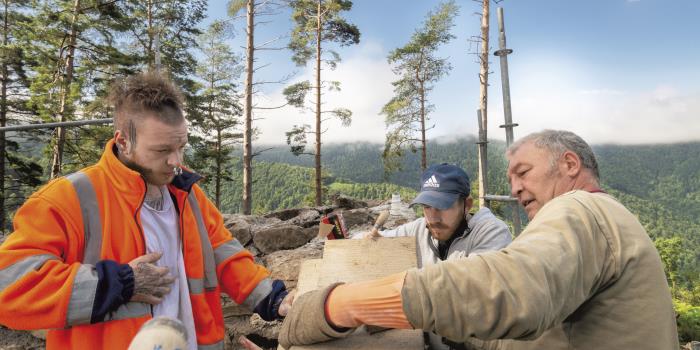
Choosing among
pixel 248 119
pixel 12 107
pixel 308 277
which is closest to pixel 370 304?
pixel 308 277

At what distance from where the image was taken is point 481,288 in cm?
99

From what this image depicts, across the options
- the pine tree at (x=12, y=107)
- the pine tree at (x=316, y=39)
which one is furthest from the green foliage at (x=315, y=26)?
the pine tree at (x=12, y=107)

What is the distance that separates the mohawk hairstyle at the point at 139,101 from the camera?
1.93 meters

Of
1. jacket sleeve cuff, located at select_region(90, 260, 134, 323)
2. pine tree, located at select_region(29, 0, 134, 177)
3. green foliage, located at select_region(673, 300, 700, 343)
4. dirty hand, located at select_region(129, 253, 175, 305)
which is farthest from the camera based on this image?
pine tree, located at select_region(29, 0, 134, 177)

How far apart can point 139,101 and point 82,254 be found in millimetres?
739

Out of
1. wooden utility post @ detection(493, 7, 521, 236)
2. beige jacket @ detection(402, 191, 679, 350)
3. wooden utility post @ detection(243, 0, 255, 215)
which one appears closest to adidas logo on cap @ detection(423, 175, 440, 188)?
beige jacket @ detection(402, 191, 679, 350)

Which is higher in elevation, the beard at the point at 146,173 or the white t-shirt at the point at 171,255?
the beard at the point at 146,173

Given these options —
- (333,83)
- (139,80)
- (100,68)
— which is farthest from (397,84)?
(139,80)

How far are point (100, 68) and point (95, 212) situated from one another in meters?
Answer: 20.9

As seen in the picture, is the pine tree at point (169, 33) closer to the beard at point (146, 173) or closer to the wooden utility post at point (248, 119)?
the wooden utility post at point (248, 119)

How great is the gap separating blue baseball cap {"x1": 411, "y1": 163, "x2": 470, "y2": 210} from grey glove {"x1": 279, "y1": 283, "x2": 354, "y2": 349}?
1543mm

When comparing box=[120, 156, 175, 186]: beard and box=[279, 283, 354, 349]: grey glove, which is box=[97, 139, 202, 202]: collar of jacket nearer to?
box=[120, 156, 175, 186]: beard

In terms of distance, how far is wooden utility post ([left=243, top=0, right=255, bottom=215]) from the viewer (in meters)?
16.8

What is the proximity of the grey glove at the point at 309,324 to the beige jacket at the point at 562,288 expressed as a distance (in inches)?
10.5
